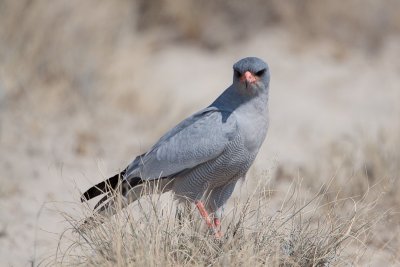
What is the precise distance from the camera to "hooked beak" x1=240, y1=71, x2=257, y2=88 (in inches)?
180

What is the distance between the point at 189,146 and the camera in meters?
4.77

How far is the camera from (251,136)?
4.62 metres

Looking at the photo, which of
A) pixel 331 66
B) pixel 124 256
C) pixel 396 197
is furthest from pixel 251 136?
pixel 331 66

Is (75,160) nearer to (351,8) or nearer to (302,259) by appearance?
(302,259)

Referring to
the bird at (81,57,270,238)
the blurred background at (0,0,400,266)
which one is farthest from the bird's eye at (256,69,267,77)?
the blurred background at (0,0,400,266)

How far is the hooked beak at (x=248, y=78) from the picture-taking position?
4.57 metres

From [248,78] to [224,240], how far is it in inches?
35.3

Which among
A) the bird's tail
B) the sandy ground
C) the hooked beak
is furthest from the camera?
the sandy ground

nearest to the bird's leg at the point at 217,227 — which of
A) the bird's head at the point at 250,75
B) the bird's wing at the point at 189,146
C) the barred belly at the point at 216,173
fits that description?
the barred belly at the point at 216,173

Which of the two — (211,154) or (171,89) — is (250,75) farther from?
(171,89)

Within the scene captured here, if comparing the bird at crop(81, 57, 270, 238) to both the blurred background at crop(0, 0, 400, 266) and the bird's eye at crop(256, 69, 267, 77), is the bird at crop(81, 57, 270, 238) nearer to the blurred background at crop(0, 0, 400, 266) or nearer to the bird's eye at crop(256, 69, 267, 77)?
the bird's eye at crop(256, 69, 267, 77)

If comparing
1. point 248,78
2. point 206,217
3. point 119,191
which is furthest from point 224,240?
point 248,78

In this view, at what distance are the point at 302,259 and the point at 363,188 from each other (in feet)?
6.73

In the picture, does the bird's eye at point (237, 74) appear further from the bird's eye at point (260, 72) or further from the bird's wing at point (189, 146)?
the bird's wing at point (189, 146)
